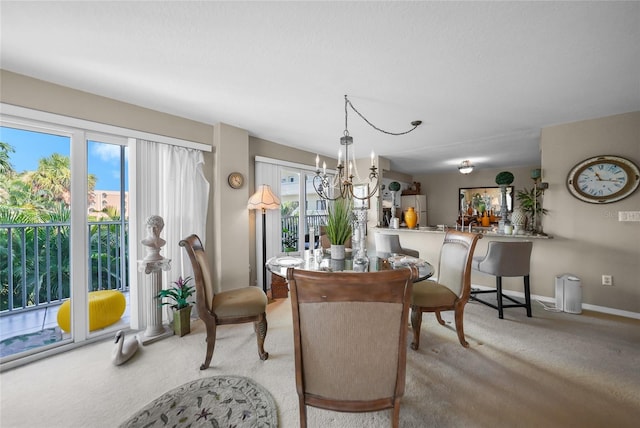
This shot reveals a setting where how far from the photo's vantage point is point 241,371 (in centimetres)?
181

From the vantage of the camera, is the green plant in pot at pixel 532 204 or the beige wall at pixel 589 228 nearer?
the beige wall at pixel 589 228

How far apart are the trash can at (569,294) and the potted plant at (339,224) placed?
278cm

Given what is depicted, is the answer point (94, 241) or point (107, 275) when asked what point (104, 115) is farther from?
point (107, 275)

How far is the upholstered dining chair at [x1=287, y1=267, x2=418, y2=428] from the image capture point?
101 centimetres

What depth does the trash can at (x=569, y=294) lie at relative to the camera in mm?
2771

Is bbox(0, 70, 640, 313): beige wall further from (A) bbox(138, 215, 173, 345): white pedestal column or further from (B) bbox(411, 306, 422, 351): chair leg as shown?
(B) bbox(411, 306, 422, 351): chair leg

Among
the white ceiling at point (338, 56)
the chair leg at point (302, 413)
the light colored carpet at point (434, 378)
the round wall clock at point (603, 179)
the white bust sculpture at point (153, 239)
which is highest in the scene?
the white ceiling at point (338, 56)

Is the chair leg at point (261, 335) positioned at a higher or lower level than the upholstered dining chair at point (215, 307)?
lower

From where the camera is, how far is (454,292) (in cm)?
212

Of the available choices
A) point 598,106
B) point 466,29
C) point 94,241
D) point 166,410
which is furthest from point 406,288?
point 94,241

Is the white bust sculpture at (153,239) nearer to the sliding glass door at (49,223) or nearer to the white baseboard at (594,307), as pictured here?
the sliding glass door at (49,223)

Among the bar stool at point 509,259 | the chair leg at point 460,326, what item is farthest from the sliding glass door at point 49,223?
the bar stool at point 509,259

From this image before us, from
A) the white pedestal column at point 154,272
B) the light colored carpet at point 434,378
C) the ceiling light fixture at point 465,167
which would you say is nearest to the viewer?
the light colored carpet at point 434,378

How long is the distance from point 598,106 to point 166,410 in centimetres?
462
